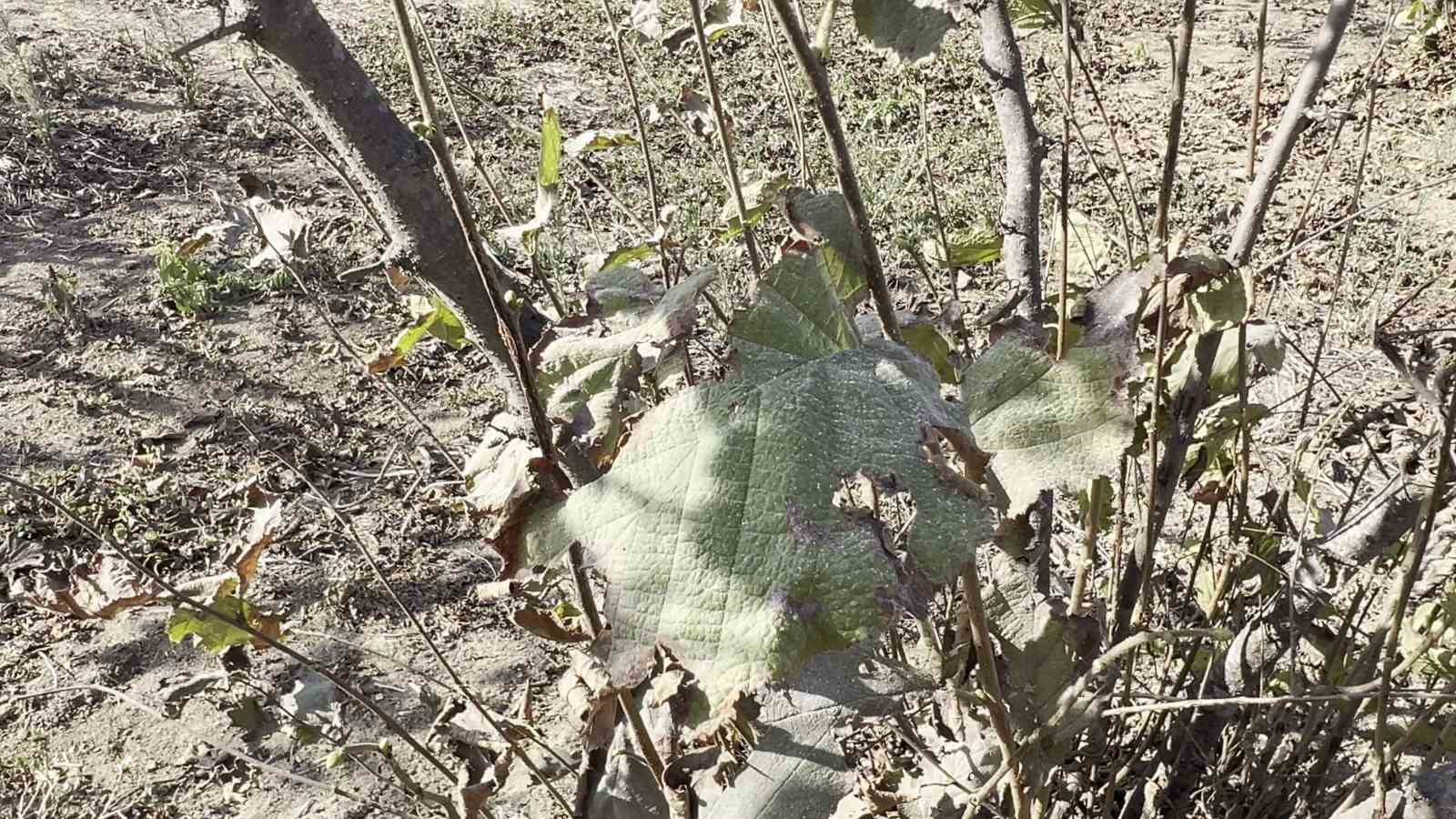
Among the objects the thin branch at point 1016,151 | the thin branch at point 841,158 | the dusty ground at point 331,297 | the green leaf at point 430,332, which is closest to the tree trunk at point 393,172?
the green leaf at point 430,332

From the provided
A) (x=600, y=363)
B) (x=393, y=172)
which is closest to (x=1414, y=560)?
(x=600, y=363)

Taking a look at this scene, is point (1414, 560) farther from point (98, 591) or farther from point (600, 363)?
point (98, 591)

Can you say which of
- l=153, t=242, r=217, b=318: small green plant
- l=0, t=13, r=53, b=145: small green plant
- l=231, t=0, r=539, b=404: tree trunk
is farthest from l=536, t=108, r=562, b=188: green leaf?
l=0, t=13, r=53, b=145: small green plant

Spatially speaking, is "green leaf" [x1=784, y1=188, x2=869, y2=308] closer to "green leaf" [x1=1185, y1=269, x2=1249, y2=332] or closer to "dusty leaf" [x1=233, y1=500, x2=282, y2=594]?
"green leaf" [x1=1185, y1=269, x2=1249, y2=332]

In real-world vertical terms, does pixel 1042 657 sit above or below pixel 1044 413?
below

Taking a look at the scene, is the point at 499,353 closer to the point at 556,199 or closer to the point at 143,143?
the point at 556,199

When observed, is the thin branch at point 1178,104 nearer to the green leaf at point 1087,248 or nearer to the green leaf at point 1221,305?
the green leaf at point 1221,305
